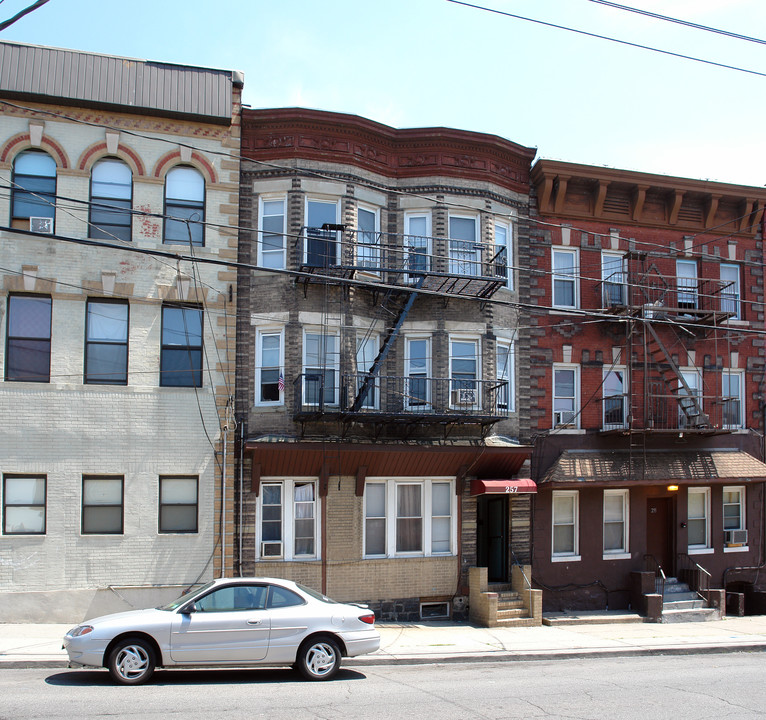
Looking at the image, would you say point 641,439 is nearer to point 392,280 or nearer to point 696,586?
point 696,586

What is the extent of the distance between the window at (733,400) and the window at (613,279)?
376 centimetres

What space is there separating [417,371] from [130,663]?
10028mm

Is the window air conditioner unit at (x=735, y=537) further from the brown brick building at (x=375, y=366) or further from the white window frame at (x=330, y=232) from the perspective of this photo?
the white window frame at (x=330, y=232)

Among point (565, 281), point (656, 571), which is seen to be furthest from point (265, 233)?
point (656, 571)

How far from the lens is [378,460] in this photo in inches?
716

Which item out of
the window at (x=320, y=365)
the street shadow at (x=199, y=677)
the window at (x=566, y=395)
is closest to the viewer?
the street shadow at (x=199, y=677)

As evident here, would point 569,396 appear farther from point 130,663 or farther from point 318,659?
point 130,663

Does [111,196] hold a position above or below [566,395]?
above

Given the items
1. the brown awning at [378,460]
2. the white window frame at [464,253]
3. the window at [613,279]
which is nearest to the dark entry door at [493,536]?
the brown awning at [378,460]

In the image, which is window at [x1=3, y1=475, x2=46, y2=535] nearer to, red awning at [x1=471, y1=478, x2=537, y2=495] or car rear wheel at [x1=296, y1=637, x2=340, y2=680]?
car rear wheel at [x1=296, y1=637, x2=340, y2=680]

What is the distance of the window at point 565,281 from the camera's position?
20984mm

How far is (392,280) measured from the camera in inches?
743

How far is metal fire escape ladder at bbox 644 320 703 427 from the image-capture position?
66.5 feet

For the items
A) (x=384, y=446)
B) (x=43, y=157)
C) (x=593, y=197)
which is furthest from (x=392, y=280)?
(x=43, y=157)
